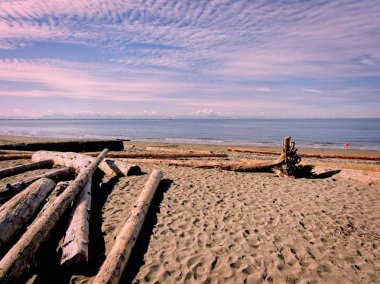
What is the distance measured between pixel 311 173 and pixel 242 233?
7.13 m

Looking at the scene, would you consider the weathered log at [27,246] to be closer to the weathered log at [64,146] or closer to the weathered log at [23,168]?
the weathered log at [23,168]

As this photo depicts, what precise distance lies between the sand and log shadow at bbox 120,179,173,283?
0.02 meters

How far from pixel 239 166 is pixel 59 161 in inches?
317

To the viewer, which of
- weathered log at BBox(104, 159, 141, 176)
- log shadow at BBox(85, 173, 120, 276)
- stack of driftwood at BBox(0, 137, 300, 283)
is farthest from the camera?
weathered log at BBox(104, 159, 141, 176)

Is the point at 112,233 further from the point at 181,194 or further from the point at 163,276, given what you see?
the point at 181,194

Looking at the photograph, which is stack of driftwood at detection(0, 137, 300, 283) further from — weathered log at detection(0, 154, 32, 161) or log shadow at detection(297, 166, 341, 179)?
log shadow at detection(297, 166, 341, 179)

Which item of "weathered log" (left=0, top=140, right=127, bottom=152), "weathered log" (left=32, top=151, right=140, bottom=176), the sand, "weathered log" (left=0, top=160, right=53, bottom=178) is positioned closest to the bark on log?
the sand

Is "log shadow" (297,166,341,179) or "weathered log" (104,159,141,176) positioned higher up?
"weathered log" (104,159,141,176)

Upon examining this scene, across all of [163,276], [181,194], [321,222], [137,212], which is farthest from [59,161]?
[321,222]

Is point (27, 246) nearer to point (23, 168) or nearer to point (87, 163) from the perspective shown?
point (87, 163)

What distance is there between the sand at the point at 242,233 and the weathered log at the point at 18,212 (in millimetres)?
848

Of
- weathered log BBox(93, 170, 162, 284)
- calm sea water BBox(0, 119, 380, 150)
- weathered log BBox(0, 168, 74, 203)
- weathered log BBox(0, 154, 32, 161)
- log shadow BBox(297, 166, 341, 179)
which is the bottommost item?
calm sea water BBox(0, 119, 380, 150)

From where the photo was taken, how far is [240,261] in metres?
4.70

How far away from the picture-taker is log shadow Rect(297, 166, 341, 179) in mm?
11111
